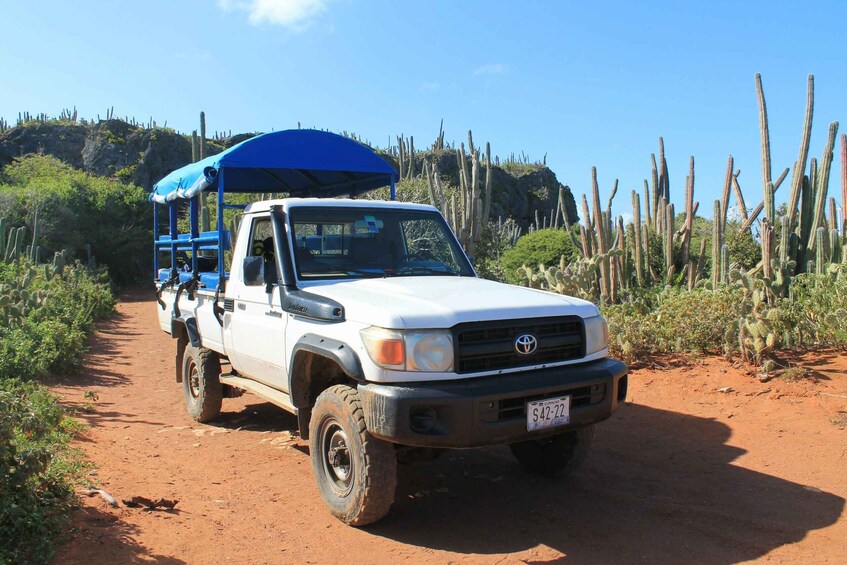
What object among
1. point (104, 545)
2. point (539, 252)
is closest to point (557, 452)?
point (104, 545)

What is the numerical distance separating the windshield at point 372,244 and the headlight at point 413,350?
1.27m

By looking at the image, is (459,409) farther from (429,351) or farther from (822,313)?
(822,313)

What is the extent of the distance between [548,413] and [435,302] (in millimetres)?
936

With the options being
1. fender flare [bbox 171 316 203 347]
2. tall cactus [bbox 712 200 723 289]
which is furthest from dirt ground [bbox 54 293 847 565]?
tall cactus [bbox 712 200 723 289]

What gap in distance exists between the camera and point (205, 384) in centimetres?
680

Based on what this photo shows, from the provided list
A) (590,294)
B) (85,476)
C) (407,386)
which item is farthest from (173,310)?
(590,294)

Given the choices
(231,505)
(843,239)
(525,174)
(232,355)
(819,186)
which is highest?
(525,174)

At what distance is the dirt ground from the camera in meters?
3.98

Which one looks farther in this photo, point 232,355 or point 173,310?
point 173,310

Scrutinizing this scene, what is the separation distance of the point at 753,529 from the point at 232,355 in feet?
13.6

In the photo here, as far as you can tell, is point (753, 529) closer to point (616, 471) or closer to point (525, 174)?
point (616, 471)

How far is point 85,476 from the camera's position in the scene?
4.95 metres

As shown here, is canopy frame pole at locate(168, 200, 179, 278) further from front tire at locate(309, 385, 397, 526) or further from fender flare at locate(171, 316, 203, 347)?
front tire at locate(309, 385, 397, 526)

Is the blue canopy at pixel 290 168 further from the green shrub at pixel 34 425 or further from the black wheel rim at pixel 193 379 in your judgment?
the green shrub at pixel 34 425
